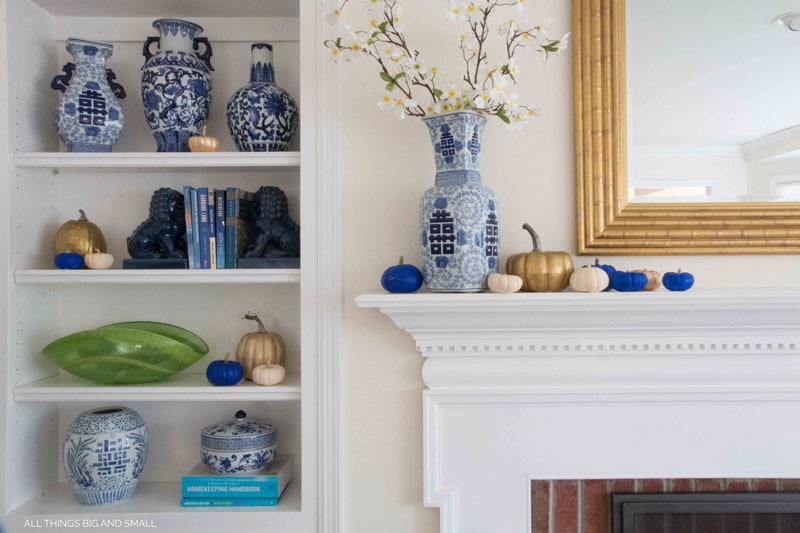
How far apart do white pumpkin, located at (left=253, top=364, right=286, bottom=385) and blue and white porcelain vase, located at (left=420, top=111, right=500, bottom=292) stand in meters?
0.42

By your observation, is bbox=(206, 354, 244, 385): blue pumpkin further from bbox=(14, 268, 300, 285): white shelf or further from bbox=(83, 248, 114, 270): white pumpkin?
bbox=(83, 248, 114, 270): white pumpkin

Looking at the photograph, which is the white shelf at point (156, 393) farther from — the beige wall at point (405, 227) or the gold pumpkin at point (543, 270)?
the gold pumpkin at point (543, 270)

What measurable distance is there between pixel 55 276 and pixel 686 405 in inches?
58.0

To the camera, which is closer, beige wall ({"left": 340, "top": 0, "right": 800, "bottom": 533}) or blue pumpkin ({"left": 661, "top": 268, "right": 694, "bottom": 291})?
blue pumpkin ({"left": 661, "top": 268, "right": 694, "bottom": 291})

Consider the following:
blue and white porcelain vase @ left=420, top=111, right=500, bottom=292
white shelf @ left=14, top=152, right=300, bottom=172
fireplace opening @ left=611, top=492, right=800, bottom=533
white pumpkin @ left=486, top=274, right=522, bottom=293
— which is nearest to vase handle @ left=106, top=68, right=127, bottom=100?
white shelf @ left=14, top=152, right=300, bottom=172

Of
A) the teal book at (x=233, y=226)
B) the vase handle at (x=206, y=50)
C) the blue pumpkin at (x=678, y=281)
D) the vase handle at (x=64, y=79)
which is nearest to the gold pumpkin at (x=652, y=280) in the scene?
the blue pumpkin at (x=678, y=281)

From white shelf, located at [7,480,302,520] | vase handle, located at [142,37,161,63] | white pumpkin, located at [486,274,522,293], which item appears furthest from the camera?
vase handle, located at [142,37,161,63]

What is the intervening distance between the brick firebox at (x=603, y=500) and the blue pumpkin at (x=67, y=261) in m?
1.19

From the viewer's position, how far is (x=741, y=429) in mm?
1350

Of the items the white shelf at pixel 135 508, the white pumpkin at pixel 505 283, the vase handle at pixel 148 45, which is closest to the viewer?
the white pumpkin at pixel 505 283

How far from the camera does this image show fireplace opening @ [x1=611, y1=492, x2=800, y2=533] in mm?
1342

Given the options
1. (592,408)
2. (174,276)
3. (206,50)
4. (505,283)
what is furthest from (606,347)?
(206,50)

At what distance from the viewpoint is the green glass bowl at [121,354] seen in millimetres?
1344

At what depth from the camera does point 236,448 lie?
1.37 m
